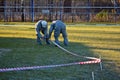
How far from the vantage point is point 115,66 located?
13547mm

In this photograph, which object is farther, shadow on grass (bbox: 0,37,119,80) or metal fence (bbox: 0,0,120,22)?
metal fence (bbox: 0,0,120,22)

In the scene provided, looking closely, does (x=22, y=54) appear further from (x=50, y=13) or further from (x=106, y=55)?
(x=50, y=13)

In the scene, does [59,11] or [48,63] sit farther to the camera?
[59,11]

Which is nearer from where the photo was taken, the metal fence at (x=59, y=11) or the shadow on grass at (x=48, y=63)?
the shadow on grass at (x=48, y=63)

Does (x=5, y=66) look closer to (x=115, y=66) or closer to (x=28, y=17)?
(x=115, y=66)

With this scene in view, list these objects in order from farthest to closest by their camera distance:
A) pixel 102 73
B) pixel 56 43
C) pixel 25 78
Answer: pixel 56 43 < pixel 102 73 < pixel 25 78

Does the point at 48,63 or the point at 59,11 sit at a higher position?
the point at 59,11

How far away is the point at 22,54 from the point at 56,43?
12.2 ft

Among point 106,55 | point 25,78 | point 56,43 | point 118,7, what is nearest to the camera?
point 25,78

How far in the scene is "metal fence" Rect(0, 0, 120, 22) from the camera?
173 ft

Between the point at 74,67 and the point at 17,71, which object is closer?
the point at 17,71

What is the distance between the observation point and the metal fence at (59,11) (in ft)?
173

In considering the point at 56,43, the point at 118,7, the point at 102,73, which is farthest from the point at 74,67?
the point at 118,7

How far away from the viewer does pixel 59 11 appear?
5369 cm
